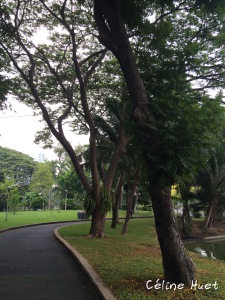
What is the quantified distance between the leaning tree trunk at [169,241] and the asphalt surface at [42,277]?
141 centimetres

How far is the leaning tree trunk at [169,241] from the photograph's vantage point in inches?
223

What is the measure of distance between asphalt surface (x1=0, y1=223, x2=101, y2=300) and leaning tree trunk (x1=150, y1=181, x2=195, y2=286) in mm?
1408

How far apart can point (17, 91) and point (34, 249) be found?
28.3ft

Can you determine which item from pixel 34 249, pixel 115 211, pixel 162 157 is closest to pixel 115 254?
pixel 34 249

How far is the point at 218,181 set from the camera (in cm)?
2553

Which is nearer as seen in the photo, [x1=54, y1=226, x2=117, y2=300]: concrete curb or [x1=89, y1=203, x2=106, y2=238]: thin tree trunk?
[x1=54, y1=226, x2=117, y2=300]: concrete curb

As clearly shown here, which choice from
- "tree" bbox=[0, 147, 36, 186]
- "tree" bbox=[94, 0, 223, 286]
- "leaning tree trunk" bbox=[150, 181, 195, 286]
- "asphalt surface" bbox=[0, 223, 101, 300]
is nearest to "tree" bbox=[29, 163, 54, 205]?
"tree" bbox=[0, 147, 36, 186]

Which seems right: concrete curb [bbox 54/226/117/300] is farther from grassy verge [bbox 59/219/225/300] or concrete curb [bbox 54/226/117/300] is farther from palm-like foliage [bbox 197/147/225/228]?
palm-like foliage [bbox 197/147/225/228]

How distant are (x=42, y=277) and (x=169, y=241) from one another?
10.2ft

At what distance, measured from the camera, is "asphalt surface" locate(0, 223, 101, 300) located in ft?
19.0

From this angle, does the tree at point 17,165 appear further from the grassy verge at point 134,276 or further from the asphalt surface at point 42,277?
the grassy verge at point 134,276

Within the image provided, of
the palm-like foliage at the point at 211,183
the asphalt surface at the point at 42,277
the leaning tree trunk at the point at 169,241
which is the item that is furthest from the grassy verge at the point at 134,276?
the palm-like foliage at the point at 211,183

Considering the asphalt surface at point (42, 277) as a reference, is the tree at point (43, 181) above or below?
above

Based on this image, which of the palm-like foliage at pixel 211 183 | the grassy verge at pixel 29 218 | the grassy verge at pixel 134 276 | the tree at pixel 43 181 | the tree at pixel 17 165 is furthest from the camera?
the tree at pixel 17 165
